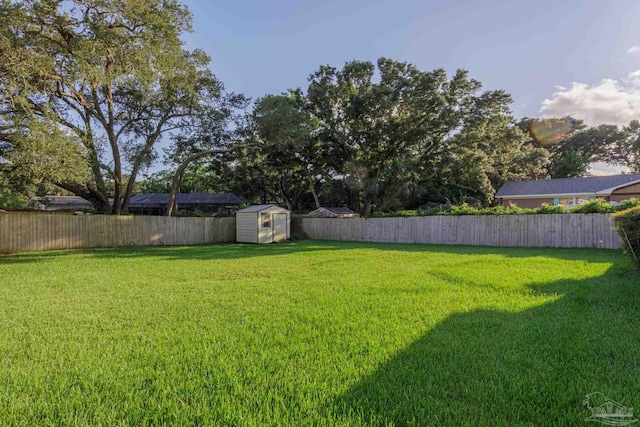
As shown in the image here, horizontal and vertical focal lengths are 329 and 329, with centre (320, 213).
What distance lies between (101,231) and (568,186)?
2514cm

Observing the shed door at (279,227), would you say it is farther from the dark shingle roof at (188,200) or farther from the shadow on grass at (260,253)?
the dark shingle roof at (188,200)

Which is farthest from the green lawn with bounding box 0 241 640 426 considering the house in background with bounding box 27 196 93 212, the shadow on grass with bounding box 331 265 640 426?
the house in background with bounding box 27 196 93 212

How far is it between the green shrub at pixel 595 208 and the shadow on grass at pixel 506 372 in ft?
29.5

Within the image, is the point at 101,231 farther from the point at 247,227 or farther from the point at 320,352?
the point at 320,352

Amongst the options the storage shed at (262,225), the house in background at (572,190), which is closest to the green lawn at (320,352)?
the storage shed at (262,225)

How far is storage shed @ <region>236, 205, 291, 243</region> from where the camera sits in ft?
49.5

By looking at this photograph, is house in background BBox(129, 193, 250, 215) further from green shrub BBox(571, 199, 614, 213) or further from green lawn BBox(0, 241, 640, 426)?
green lawn BBox(0, 241, 640, 426)

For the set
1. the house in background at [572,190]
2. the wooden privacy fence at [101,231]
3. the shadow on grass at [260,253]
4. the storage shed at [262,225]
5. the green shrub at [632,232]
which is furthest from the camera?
the house in background at [572,190]

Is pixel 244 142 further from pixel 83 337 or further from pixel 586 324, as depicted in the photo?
pixel 586 324

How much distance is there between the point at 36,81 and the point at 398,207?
22.8m

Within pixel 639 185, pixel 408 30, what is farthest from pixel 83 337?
pixel 639 185

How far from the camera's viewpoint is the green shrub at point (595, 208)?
1038 cm

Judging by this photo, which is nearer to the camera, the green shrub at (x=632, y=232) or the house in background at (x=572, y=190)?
the green shrub at (x=632, y=232)

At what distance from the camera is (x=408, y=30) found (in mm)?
9844
